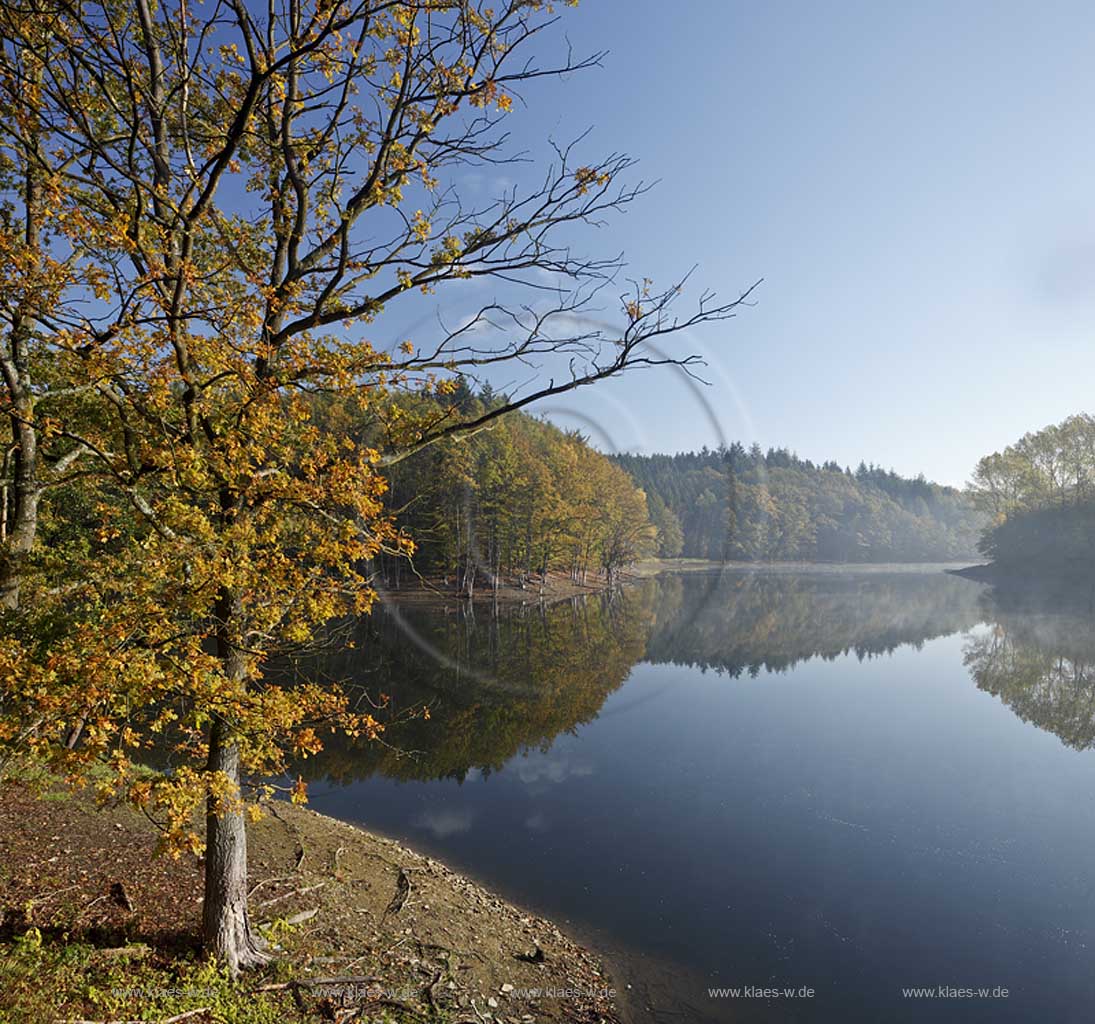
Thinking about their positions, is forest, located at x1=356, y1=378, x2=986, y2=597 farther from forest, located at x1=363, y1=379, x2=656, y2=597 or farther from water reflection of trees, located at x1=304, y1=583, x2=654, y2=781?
water reflection of trees, located at x1=304, y1=583, x2=654, y2=781

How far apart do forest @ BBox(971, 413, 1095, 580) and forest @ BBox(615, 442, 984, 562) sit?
147 ft

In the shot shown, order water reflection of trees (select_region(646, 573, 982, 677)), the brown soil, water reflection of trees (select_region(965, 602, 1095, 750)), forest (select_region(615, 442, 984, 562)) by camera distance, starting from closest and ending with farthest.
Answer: the brown soil < water reflection of trees (select_region(965, 602, 1095, 750)) < water reflection of trees (select_region(646, 573, 982, 677)) < forest (select_region(615, 442, 984, 562))

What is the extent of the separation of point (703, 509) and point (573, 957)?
147902mm

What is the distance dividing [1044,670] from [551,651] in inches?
1051

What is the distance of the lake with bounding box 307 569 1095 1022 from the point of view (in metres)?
10.0

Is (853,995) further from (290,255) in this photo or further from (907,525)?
(907,525)

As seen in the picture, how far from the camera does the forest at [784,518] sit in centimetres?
14012

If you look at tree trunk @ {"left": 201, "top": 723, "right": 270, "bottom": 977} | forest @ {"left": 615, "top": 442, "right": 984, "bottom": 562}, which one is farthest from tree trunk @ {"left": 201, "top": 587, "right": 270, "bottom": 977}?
forest @ {"left": 615, "top": 442, "right": 984, "bottom": 562}

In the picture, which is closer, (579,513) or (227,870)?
(227,870)

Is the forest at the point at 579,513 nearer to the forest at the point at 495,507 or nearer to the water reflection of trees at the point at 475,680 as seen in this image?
the forest at the point at 495,507

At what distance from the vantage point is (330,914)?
901cm

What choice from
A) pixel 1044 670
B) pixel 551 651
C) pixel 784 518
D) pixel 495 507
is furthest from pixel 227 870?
pixel 784 518

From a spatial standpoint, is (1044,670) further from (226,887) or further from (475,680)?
(226,887)

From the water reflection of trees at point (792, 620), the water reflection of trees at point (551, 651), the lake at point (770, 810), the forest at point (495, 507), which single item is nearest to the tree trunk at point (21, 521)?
the lake at point (770, 810)
